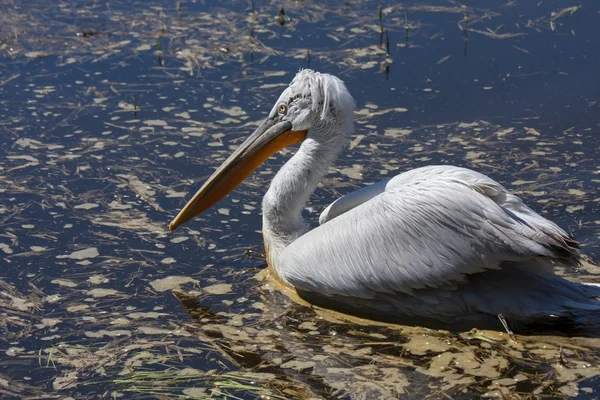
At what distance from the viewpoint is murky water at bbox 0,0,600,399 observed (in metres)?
4.19

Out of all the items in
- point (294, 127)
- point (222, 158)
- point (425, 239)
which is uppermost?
point (294, 127)

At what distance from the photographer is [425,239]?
436cm

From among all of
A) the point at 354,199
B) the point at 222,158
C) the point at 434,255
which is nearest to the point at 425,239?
the point at 434,255

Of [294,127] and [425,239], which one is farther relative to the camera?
[294,127]

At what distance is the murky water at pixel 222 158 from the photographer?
4191mm

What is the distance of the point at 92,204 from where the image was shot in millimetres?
5695

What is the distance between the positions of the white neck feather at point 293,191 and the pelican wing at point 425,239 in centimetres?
24

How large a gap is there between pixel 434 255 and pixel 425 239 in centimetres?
8

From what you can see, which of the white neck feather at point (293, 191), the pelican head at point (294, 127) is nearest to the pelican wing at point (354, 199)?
the white neck feather at point (293, 191)

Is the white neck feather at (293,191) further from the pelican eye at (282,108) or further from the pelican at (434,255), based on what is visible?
the pelican eye at (282,108)

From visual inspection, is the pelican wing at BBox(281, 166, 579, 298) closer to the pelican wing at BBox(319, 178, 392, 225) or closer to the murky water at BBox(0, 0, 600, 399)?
the pelican wing at BBox(319, 178, 392, 225)

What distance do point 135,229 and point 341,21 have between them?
3449mm

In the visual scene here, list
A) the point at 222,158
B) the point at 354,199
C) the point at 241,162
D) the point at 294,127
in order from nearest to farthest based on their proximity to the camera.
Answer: the point at 354,199 < the point at 294,127 < the point at 241,162 < the point at 222,158

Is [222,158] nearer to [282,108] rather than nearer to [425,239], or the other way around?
[282,108]
